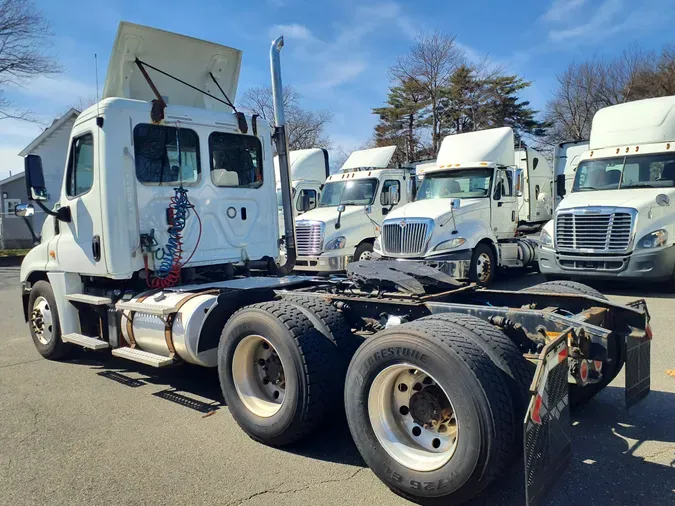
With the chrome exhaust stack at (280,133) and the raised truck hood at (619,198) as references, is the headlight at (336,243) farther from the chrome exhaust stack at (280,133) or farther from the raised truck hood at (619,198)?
the chrome exhaust stack at (280,133)

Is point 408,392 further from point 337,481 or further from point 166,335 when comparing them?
point 166,335

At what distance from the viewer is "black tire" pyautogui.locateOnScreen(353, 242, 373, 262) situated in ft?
45.0

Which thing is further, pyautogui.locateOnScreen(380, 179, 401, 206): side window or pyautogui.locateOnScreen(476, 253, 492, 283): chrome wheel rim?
pyautogui.locateOnScreen(380, 179, 401, 206): side window

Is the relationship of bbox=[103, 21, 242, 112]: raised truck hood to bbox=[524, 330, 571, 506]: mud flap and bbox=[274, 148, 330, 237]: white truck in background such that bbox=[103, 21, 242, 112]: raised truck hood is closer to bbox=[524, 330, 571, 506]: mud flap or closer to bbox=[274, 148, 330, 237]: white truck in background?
bbox=[524, 330, 571, 506]: mud flap

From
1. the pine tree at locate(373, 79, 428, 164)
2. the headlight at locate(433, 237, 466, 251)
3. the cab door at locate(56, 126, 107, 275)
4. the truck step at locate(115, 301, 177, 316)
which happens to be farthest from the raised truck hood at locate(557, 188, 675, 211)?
the pine tree at locate(373, 79, 428, 164)

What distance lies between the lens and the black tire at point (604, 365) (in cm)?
394

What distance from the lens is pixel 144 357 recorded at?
5102 mm

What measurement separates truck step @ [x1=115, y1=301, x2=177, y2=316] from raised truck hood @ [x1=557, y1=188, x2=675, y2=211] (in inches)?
321

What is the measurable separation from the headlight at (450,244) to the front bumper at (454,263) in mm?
138

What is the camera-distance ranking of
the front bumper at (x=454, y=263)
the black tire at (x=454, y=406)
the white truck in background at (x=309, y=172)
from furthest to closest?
the white truck in background at (x=309, y=172)
the front bumper at (x=454, y=263)
the black tire at (x=454, y=406)

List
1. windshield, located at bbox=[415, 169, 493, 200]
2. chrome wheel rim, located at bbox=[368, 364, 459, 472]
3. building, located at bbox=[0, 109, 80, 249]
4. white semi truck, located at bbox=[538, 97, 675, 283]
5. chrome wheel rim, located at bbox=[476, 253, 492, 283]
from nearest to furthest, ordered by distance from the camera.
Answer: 1. chrome wheel rim, located at bbox=[368, 364, 459, 472]
2. white semi truck, located at bbox=[538, 97, 675, 283]
3. chrome wheel rim, located at bbox=[476, 253, 492, 283]
4. windshield, located at bbox=[415, 169, 493, 200]
5. building, located at bbox=[0, 109, 80, 249]

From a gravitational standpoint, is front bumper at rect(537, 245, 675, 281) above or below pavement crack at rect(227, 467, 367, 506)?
above

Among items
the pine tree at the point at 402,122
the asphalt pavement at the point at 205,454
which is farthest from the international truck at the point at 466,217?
the pine tree at the point at 402,122

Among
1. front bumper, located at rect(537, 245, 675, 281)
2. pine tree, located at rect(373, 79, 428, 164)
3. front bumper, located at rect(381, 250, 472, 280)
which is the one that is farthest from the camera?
pine tree, located at rect(373, 79, 428, 164)
